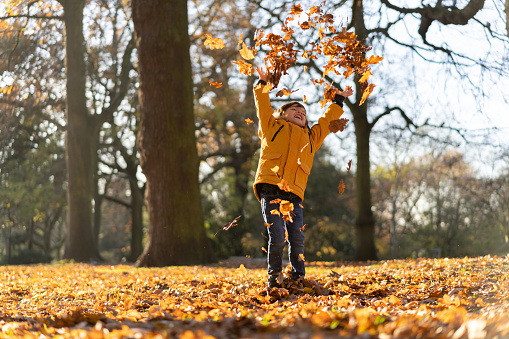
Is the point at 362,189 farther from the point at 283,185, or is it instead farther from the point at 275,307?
the point at 275,307

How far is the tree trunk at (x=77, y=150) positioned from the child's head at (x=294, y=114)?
1041 cm

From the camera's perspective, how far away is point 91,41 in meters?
15.8

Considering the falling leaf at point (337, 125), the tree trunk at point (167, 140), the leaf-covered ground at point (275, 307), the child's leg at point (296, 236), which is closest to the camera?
the leaf-covered ground at point (275, 307)

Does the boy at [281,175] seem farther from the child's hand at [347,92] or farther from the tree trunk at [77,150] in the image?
the tree trunk at [77,150]

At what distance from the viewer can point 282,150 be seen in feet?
15.0

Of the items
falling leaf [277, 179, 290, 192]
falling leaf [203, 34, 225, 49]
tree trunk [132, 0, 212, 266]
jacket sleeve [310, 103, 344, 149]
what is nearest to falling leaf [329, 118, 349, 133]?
jacket sleeve [310, 103, 344, 149]

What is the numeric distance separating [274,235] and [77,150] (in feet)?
35.5

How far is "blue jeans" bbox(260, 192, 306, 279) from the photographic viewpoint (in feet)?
14.8

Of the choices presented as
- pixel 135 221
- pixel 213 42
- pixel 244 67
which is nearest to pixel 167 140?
pixel 213 42

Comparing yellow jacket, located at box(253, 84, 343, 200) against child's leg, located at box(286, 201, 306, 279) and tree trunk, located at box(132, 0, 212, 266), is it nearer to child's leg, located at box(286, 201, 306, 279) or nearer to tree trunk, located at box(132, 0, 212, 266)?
child's leg, located at box(286, 201, 306, 279)

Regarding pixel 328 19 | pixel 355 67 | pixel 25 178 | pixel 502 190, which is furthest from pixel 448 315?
pixel 25 178

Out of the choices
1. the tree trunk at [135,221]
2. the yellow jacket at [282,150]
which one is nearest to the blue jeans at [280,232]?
the yellow jacket at [282,150]

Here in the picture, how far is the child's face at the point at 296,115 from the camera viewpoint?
15.6 feet

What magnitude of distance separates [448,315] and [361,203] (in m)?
8.39
